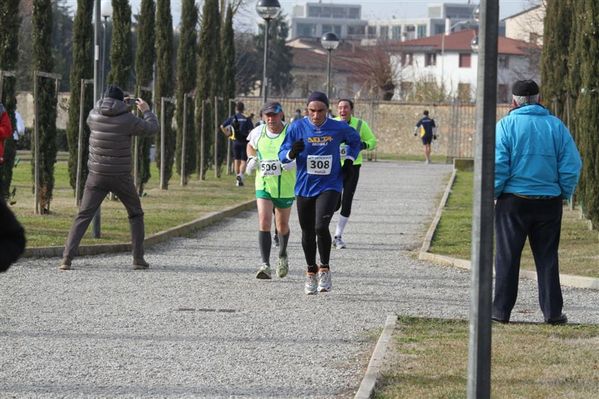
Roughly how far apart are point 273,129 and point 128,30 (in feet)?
37.8

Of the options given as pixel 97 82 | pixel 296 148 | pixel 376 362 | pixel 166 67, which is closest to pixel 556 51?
pixel 166 67

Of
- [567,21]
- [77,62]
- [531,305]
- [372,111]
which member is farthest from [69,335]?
[372,111]

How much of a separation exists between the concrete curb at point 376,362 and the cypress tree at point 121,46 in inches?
593

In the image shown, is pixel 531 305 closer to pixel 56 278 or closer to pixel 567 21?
pixel 56 278

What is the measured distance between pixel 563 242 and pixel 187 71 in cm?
1792

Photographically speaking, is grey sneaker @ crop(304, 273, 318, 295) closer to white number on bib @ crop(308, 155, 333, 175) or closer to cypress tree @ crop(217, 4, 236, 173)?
white number on bib @ crop(308, 155, 333, 175)

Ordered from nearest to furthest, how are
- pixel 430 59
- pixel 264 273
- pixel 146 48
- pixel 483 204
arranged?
pixel 483 204 < pixel 264 273 < pixel 146 48 < pixel 430 59

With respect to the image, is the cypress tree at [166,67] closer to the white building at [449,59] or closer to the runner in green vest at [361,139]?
the runner in green vest at [361,139]

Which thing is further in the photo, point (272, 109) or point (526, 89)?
point (272, 109)

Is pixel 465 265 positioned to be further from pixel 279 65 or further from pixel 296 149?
pixel 279 65

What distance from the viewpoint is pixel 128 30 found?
1017 inches

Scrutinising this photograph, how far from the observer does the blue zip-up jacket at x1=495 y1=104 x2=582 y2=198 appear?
37.0 ft

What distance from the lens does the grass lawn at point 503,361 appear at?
8188 millimetres

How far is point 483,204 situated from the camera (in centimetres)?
637
